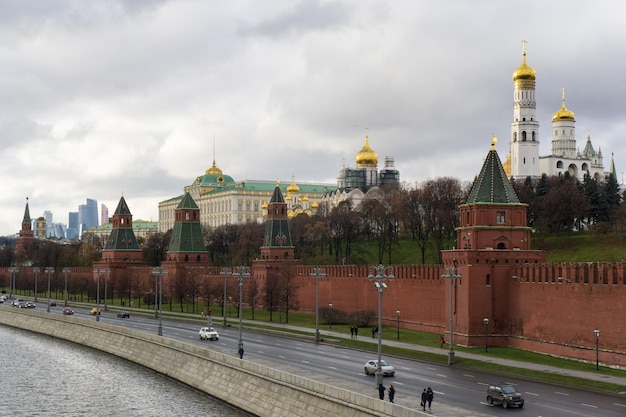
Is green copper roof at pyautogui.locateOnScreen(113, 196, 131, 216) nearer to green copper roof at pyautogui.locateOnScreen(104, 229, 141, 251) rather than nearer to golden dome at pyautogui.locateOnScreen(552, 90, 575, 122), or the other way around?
green copper roof at pyautogui.locateOnScreen(104, 229, 141, 251)

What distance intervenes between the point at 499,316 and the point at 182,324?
3505 centimetres

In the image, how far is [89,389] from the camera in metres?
57.9

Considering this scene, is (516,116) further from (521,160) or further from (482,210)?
(482,210)

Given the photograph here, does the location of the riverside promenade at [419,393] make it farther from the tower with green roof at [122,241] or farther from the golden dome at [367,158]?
the golden dome at [367,158]

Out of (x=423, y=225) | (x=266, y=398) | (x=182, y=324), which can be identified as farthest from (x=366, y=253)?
(x=266, y=398)

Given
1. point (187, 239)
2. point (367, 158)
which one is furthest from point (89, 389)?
point (367, 158)

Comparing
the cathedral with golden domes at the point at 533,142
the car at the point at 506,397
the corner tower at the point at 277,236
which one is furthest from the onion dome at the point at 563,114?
the car at the point at 506,397

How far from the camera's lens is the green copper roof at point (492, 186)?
2761 inches

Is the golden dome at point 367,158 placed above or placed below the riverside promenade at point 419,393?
above

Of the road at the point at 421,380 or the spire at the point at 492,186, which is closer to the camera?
the road at the point at 421,380

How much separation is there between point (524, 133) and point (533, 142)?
2021 millimetres

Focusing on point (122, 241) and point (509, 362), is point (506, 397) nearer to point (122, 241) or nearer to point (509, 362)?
point (509, 362)

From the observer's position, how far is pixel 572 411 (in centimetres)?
4019

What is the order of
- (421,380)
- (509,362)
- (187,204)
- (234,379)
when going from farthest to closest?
(187,204)
(509,362)
(234,379)
(421,380)
